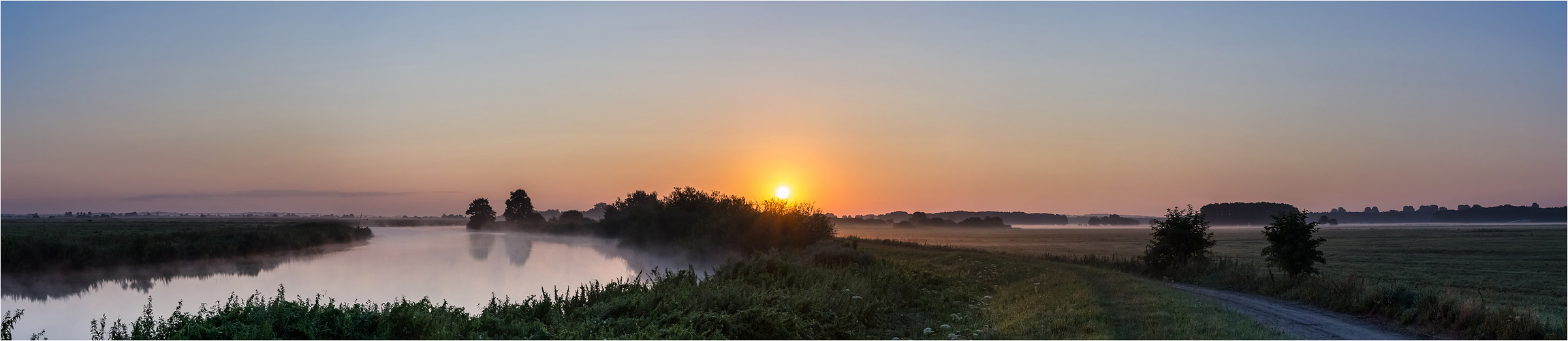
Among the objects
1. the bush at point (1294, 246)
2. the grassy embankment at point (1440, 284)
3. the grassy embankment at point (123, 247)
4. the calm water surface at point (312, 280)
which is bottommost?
the calm water surface at point (312, 280)

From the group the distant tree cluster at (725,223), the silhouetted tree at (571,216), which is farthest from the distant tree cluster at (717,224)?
the silhouetted tree at (571,216)

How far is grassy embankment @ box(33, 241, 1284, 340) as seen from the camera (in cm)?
838

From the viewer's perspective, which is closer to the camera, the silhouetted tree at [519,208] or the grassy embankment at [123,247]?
the grassy embankment at [123,247]

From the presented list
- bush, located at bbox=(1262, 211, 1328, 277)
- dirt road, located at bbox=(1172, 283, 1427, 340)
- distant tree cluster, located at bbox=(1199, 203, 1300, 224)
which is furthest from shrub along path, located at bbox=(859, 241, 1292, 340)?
distant tree cluster, located at bbox=(1199, 203, 1300, 224)

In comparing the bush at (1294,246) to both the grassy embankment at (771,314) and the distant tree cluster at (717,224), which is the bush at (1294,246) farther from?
the distant tree cluster at (717,224)

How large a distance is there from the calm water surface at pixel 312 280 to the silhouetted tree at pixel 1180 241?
2103 centimetres

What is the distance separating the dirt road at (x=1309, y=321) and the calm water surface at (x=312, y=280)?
15417 mm

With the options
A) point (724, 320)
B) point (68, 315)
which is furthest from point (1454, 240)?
point (68, 315)

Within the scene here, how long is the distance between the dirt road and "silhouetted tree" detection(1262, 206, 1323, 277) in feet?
A: 10.5

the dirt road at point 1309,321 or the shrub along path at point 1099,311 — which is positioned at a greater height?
the shrub along path at point 1099,311

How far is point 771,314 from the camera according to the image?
410 inches

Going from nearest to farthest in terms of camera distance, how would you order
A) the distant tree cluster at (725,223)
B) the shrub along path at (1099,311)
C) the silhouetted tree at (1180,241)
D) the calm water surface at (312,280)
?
the shrub along path at (1099,311) < the calm water surface at (312,280) < the silhouetted tree at (1180,241) < the distant tree cluster at (725,223)

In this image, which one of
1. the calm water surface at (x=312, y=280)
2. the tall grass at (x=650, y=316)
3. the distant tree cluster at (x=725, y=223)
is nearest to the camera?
the tall grass at (x=650, y=316)

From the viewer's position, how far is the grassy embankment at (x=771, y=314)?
330 inches
